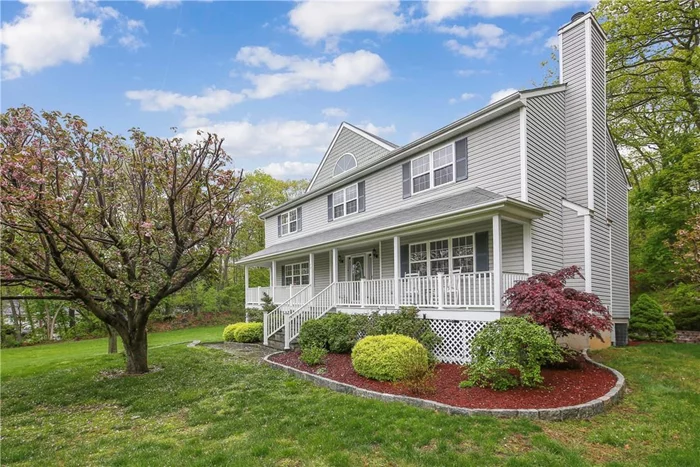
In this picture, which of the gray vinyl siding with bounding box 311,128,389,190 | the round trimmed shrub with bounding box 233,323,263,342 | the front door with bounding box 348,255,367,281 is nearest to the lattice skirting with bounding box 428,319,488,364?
the front door with bounding box 348,255,367,281

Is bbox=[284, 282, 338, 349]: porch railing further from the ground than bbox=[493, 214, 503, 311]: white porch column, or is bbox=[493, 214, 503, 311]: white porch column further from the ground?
bbox=[493, 214, 503, 311]: white porch column

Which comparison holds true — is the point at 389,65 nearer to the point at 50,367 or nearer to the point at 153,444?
the point at 153,444

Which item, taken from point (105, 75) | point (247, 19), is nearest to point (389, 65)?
point (247, 19)

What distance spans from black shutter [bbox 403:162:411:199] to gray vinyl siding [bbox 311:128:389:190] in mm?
2290

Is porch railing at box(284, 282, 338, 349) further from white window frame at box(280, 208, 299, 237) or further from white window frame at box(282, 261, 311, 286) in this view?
white window frame at box(280, 208, 299, 237)

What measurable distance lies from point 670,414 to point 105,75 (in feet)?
50.8

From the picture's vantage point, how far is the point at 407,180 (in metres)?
13.5

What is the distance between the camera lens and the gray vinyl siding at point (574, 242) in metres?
11.2

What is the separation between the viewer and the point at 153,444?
18.0ft

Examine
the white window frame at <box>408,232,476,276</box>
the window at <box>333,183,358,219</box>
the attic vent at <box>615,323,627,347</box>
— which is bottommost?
the attic vent at <box>615,323,627,347</box>

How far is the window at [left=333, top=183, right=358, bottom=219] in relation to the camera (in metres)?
16.5

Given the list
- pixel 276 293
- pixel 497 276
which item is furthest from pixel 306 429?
pixel 276 293

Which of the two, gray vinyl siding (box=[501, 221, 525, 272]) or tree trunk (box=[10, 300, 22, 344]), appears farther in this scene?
tree trunk (box=[10, 300, 22, 344])

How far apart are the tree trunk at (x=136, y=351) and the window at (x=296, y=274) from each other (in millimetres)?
9280
